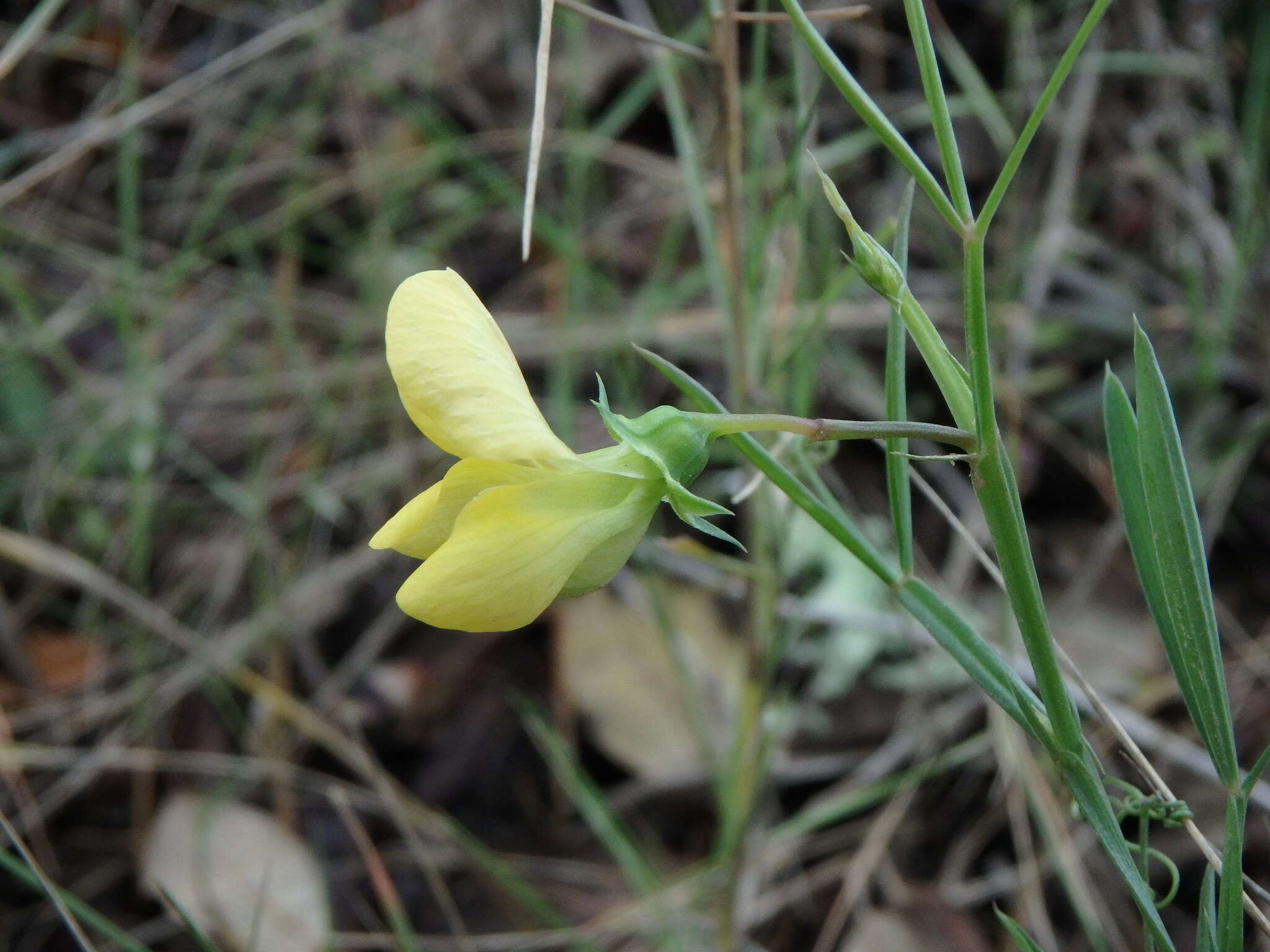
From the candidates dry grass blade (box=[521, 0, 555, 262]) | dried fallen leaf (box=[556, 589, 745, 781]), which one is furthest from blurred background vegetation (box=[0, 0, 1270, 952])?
dry grass blade (box=[521, 0, 555, 262])

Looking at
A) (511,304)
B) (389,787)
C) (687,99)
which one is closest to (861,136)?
(687,99)

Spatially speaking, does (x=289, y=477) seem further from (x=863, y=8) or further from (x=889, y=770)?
(x=863, y=8)

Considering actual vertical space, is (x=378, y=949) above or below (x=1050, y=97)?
below

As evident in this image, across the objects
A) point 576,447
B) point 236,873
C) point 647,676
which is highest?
point 576,447

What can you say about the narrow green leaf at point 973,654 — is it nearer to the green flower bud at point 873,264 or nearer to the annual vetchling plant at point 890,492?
the annual vetchling plant at point 890,492

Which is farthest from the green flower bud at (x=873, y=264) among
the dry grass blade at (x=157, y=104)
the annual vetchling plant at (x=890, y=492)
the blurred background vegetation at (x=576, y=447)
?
the dry grass blade at (x=157, y=104)

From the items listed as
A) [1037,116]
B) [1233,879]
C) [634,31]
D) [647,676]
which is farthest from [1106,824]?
[647,676]

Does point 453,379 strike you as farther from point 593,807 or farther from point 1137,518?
point 593,807
